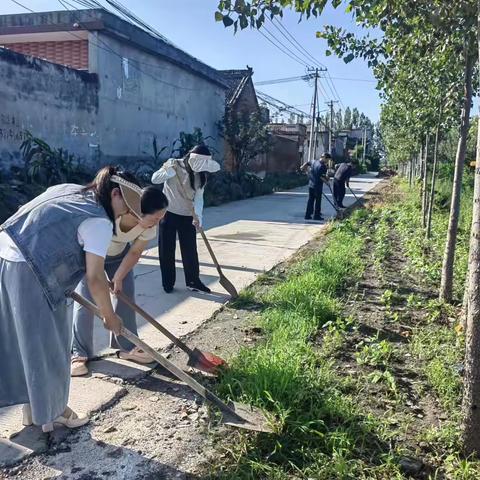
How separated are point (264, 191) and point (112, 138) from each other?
827cm

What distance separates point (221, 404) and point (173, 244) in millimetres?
2713

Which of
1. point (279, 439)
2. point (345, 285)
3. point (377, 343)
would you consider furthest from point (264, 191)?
point (279, 439)

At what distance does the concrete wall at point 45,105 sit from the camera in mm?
9719

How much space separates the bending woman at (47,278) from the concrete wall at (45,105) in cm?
801

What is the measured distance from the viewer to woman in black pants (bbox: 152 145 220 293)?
4.93 metres

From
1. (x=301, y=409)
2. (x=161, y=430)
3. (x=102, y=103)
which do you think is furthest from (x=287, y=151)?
(x=161, y=430)

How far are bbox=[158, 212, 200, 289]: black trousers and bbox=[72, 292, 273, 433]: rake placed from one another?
8.45ft

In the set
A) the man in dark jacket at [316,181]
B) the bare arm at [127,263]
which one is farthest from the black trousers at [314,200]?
the bare arm at [127,263]

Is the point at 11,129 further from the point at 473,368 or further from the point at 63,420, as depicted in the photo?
the point at 473,368

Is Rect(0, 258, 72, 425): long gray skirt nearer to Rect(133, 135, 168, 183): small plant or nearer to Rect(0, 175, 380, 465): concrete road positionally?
Rect(0, 175, 380, 465): concrete road

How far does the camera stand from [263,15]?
277 cm

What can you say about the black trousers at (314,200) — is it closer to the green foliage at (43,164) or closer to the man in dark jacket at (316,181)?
the man in dark jacket at (316,181)

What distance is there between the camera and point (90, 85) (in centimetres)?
1224

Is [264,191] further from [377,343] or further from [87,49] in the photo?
[377,343]
